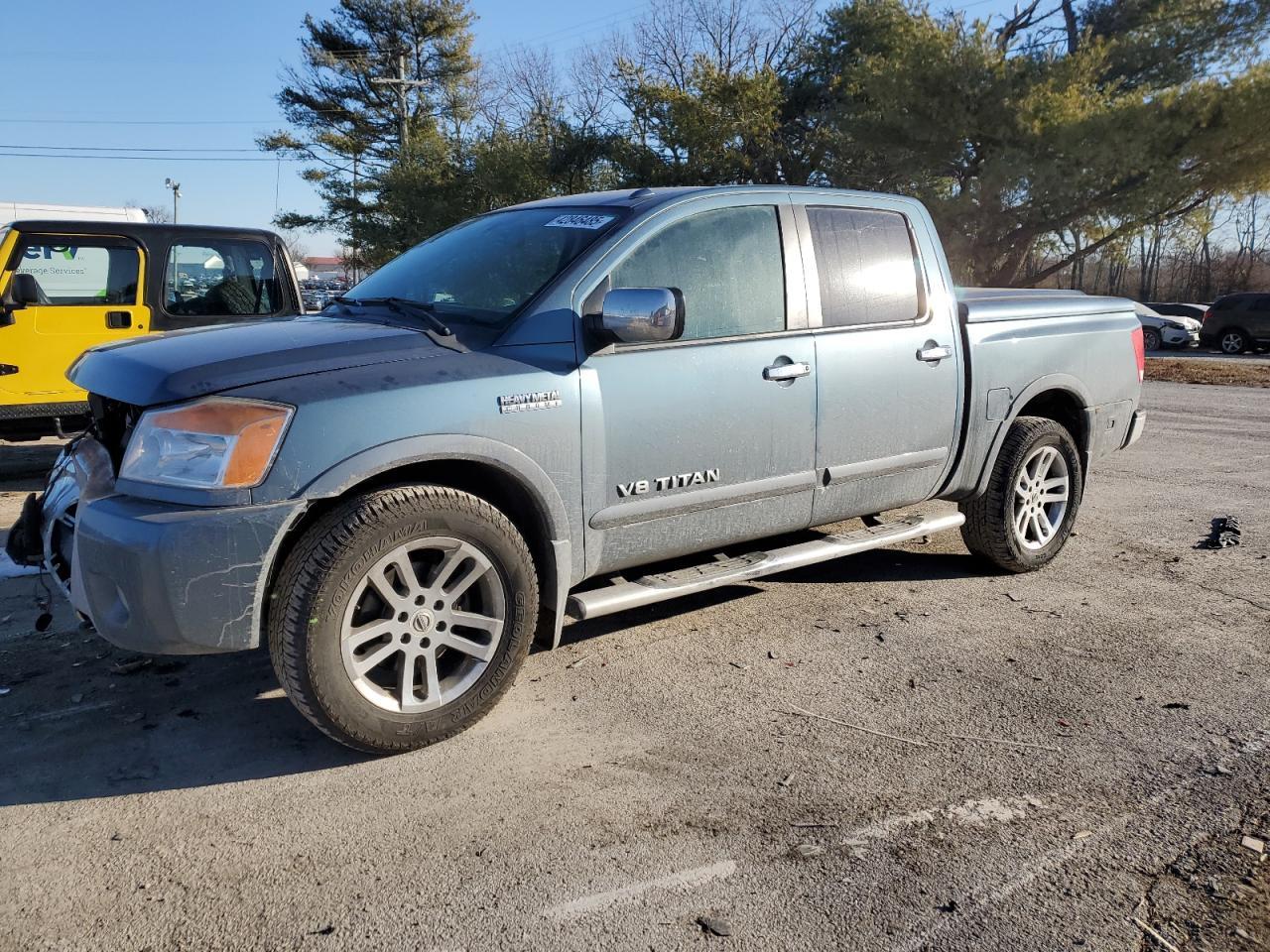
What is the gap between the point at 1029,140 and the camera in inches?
1022

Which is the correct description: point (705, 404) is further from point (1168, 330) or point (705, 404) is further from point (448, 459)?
point (1168, 330)

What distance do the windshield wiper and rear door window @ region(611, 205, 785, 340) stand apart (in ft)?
2.18

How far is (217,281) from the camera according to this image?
310 inches

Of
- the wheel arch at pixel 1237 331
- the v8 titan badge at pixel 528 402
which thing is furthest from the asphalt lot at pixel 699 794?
the wheel arch at pixel 1237 331

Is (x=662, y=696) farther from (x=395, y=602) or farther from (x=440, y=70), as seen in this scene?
(x=440, y=70)

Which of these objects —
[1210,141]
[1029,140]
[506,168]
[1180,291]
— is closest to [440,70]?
[506,168]

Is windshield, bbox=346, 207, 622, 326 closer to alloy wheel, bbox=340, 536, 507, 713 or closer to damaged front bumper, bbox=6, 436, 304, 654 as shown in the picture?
alloy wheel, bbox=340, 536, 507, 713

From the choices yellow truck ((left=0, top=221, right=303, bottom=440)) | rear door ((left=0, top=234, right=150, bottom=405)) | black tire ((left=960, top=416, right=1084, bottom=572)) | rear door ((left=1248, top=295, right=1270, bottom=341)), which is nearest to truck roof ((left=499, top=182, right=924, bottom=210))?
black tire ((left=960, top=416, right=1084, bottom=572))

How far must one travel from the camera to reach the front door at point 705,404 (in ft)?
11.7

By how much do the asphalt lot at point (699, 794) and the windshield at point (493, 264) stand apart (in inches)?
58.4

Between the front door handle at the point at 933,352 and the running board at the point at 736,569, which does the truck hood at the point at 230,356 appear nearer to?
the running board at the point at 736,569

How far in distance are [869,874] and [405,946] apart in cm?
118

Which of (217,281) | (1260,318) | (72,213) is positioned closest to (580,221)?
(217,281)

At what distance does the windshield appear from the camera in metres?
3.70
